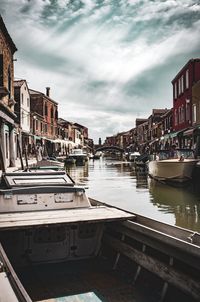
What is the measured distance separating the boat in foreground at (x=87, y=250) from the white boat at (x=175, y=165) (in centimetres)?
1241

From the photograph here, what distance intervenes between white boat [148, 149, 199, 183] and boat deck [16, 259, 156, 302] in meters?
13.2

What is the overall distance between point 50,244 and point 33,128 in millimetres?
42623

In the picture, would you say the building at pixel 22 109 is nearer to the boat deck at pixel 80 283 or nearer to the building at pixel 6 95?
the building at pixel 6 95

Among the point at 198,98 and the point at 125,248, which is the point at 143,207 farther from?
the point at 198,98

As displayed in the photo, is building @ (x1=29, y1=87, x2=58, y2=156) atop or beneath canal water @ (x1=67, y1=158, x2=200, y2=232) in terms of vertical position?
atop

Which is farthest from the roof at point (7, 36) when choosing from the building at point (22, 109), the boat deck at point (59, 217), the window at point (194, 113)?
the boat deck at point (59, 217)

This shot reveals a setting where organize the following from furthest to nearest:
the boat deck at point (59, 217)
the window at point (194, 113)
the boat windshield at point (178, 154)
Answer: the window at point (194, 113), the boat windshield at point (178, 154), the boat deck at point (59, 217)

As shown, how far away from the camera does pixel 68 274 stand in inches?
228

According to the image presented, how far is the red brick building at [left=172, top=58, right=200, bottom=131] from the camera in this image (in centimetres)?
3130

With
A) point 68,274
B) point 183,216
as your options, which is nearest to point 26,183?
point 68,274

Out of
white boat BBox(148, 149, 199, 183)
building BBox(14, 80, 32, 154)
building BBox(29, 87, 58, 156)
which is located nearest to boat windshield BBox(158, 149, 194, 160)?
white boat BBox(148, 149, 199, 183)

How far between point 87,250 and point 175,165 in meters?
13.5

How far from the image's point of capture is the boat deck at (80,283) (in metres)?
5.05

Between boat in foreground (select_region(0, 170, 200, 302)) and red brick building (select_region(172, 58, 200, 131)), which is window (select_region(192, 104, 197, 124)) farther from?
boat in foreground (select_region(0, 170, 200, 302))
